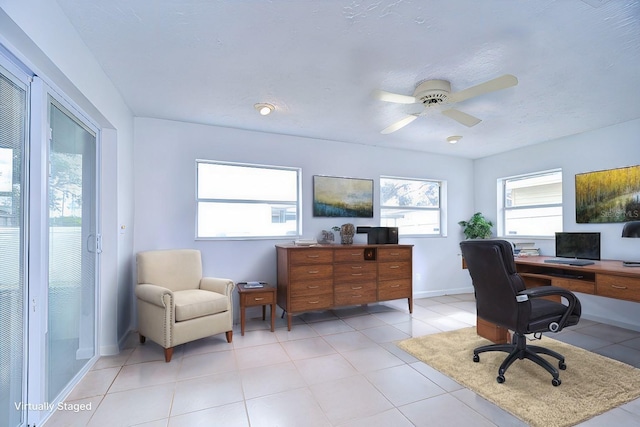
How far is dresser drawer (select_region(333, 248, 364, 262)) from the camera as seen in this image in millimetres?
3852

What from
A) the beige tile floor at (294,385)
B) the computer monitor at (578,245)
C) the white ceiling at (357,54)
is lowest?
the beige tile floor at (294,385)

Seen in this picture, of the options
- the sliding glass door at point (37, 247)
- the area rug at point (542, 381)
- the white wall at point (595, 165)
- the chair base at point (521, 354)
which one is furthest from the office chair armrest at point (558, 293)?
the sliding glass door at point (37, 247)

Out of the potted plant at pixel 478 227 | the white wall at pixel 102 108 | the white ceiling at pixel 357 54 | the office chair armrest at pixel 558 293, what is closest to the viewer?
the white wall at pixel 102 108

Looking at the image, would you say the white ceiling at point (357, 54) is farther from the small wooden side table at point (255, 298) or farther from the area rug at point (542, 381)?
the area rug at point (542, 381)

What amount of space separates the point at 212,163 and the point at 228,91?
132 centimetres

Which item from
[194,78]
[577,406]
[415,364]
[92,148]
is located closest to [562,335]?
[577,406]

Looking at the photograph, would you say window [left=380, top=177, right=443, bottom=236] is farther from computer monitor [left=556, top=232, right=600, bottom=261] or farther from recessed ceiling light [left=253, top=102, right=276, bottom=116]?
recessed ceiling light [left=253, top=102, right=276, bottom=116]

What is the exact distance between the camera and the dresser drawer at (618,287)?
2494 millimetres

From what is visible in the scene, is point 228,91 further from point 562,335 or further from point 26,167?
point 562,335

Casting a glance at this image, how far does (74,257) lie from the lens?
2312 millimetres

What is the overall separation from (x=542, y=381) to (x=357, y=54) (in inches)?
113

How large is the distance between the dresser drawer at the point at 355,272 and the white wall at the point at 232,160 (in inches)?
25.3

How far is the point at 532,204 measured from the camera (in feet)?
15.6

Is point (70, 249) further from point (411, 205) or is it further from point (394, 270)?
point (411, 205)
